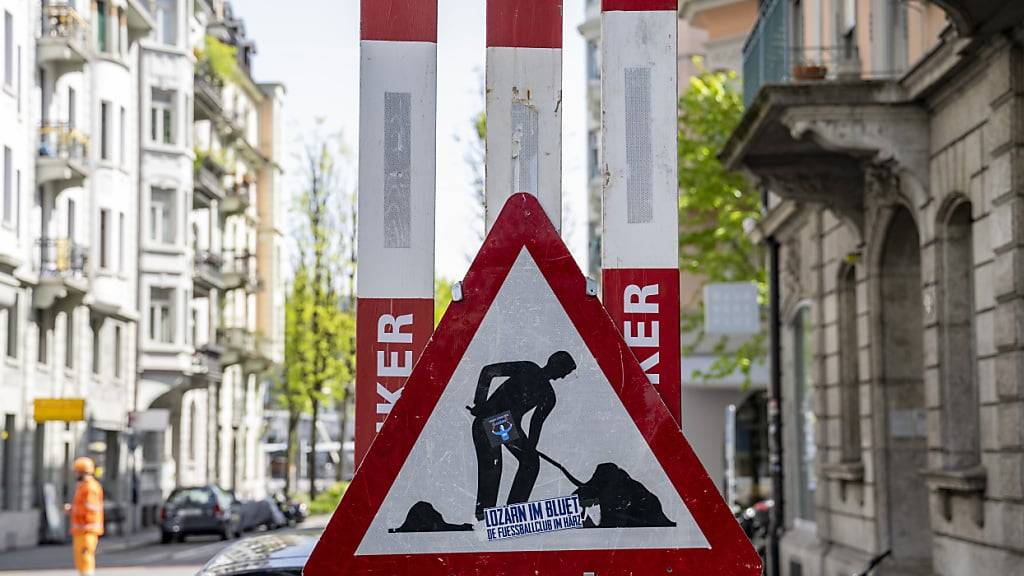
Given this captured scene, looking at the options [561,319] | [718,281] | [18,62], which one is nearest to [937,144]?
[561,319]

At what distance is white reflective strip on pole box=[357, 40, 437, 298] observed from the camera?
4.44 metres

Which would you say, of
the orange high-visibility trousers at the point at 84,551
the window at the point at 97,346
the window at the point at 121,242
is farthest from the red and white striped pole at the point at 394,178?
the window at the point at 121,242

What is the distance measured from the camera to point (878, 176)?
55.5 feet

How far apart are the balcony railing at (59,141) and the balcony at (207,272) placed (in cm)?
1474

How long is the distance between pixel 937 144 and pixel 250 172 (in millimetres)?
57361

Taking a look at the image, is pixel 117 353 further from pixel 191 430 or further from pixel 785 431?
pixel 785 431

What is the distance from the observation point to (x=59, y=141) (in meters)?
41.2

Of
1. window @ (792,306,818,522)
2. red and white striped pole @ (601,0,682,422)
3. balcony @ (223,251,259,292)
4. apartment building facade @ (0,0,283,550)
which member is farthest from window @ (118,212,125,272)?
red and white striped pole @ (601,0,682,422)

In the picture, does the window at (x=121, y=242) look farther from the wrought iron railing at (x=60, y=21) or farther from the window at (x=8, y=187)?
the window at (x=8, y=187)

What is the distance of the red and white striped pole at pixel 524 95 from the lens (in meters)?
4.34

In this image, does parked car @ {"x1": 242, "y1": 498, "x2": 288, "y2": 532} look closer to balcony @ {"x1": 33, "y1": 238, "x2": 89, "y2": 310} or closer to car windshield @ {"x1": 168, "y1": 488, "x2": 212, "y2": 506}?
car windshield @ {"x1": 168, "y1": 488, "x2": 212, "y2": 506}

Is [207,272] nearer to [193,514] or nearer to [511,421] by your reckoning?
[193,514]

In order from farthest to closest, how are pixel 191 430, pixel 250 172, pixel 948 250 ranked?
1. pixel 250 172
2. pixel 191 430
3. pixel 948 250

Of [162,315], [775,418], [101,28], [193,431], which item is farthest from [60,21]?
[775,418]
